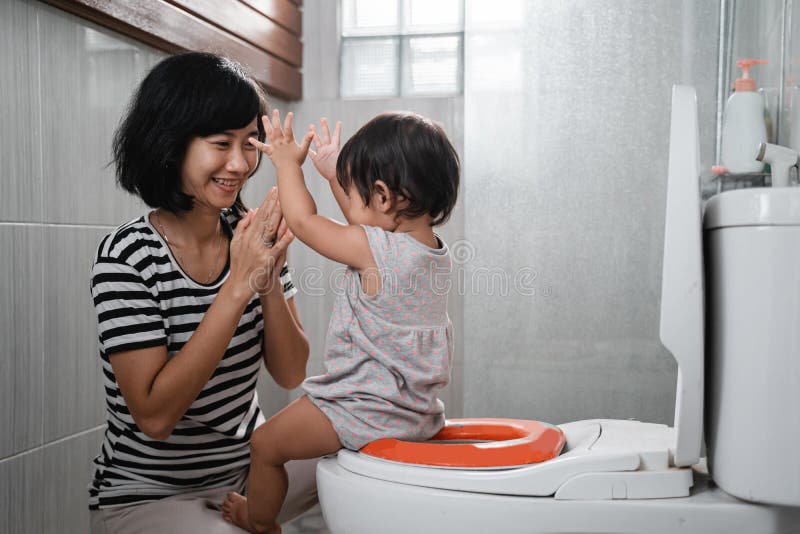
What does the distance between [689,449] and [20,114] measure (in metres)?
1.15

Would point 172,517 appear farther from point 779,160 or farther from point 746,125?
point 746,125

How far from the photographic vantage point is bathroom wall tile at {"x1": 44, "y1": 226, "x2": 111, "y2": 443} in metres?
1.32

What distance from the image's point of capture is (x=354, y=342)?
1.04 m

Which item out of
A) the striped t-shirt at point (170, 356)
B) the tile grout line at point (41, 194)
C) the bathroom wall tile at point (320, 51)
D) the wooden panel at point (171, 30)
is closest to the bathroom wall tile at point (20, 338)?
the tile grout line at point (41, 194)

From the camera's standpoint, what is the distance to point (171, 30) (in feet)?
5.29

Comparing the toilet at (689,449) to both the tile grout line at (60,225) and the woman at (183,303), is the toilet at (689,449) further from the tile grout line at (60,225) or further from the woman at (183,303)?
the tile grout line at (60,225)

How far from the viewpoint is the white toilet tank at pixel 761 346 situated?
78cm

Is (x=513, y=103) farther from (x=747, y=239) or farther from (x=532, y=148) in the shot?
(x=747, y=239)

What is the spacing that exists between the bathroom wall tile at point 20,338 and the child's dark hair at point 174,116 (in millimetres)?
248

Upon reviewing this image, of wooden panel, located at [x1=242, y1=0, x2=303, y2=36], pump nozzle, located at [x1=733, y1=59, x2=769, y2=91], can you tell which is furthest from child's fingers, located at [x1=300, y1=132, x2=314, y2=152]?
wooden panel, located at [x1=242, y1=0, x2=303, y2=36]

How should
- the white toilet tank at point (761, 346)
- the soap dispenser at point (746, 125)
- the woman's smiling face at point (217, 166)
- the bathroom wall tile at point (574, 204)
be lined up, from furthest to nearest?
the bathroom wall tile at point (574, 204)
the soap dispenser at point (746, 125)
the woman's smiling face at point (217, 166)
the white toilet tank at point (761, 346)

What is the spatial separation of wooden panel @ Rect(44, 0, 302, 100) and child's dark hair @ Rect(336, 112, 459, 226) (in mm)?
634

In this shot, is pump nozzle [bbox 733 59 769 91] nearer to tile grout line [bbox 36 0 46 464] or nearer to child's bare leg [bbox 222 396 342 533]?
child's bare leg [bbox 222 396 342 533]

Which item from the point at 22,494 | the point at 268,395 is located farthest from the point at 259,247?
the point at 268,395
